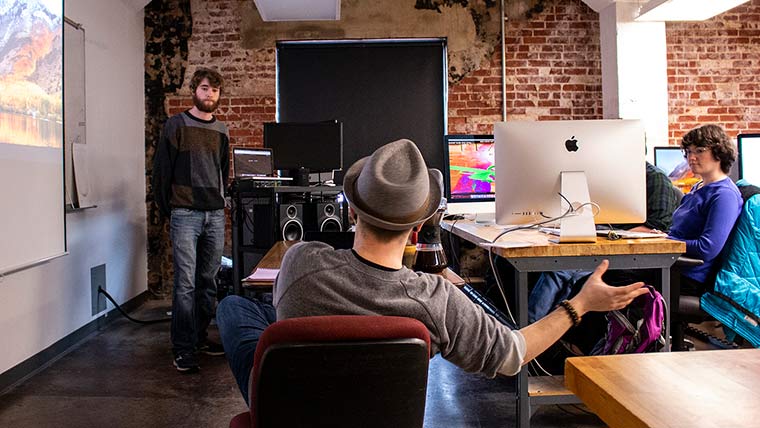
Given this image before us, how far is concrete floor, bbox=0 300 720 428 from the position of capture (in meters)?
2.87

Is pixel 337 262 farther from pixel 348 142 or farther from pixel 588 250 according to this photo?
pixel 348 142

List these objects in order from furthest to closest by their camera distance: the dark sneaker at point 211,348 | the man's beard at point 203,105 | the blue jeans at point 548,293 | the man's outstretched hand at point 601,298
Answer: the dark sneaker at point 211,348 < the man's beard at point 203,105 < the blue jeans at point 548,293 < the man's outstretched hand at point 601,298

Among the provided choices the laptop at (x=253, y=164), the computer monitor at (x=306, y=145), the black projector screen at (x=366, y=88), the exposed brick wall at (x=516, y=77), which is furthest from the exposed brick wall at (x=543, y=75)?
the laptop at (x=253, y=164)

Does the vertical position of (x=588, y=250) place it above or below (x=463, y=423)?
above

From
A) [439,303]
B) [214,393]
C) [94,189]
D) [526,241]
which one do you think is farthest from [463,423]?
[94,189]

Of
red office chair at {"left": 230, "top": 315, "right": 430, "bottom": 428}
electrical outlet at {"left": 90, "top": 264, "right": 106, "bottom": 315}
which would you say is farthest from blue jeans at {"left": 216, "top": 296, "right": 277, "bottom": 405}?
electrical outlet at {"left": 90, "top": 264, "right": 106, "bottom": 315}

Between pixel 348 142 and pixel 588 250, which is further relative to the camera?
pixel 348 142

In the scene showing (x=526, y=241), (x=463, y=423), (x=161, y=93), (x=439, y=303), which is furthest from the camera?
(x=161, y=93)

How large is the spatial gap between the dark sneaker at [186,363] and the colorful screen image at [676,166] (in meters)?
3.78

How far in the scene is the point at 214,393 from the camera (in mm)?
3291

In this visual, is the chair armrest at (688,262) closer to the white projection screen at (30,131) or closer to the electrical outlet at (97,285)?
the white projection screen at (30,131)

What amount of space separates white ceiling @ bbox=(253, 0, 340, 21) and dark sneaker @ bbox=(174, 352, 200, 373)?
115 inches

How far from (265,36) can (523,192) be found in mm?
3785

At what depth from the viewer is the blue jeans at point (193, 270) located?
A: 3.67 m
